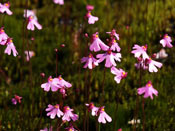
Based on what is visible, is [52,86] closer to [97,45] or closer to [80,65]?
[97,45]

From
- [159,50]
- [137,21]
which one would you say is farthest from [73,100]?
[137,21]

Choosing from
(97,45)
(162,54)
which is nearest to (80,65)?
(162,54)

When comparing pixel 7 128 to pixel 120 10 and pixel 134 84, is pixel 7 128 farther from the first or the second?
pixel 120 10

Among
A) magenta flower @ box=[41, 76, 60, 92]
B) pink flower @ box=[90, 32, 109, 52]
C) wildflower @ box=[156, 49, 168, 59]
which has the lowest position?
magenta flower @ box=[41, 76, 60, 92]

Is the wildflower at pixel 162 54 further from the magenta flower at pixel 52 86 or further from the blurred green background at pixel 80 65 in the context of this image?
the magenta flower at pixel 52 86

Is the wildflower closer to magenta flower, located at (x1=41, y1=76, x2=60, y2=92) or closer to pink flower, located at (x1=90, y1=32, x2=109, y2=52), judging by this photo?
pink flower, located at (x1=90, y1=32, x2=109, y2=52)

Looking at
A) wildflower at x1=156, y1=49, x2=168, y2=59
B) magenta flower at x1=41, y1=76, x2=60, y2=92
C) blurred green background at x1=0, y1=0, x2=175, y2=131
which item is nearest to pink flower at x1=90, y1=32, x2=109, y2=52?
magenta flower at x1=41, y1=76, x2=60, y2=92

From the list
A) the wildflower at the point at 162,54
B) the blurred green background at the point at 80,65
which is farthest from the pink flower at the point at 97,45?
the wildflower at the point at 162,54

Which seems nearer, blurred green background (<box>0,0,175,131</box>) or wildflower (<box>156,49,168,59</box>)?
blurred green background (<box>0,0,175,131</box>)

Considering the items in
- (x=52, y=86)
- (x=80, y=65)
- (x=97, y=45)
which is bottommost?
(x=52, y=86)
